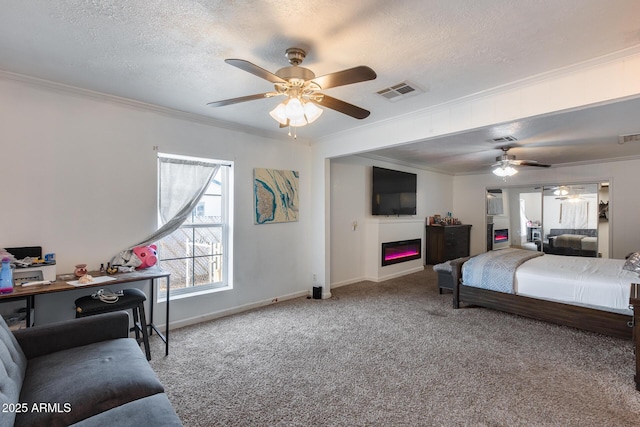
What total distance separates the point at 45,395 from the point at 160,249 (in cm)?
226

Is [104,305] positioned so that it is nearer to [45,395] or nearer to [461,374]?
[45,395]

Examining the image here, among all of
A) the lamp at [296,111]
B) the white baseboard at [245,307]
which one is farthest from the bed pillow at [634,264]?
the lamp at [296,111]

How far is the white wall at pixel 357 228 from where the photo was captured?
5.41 meters

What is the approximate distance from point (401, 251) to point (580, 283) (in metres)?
3.34

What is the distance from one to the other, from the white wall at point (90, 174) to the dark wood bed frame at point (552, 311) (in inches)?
121

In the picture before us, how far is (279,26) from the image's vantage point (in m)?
1.88

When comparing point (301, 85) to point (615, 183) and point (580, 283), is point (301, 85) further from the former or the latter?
point (615, 183)

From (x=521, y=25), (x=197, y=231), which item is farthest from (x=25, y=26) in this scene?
(x=521, y=25)

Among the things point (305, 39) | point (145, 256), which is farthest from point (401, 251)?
point (305, 39)

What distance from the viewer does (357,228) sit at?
5797mm

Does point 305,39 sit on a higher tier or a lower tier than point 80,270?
higher

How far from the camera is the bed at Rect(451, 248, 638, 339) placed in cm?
312

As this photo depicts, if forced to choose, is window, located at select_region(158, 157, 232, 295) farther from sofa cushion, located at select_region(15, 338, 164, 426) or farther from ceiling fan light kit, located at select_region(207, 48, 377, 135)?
ceiling fan light kit, located at select_region(207, 48, 377, 135)

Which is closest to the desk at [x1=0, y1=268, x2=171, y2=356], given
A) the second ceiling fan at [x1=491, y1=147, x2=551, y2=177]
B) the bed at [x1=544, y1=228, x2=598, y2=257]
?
the second ceiling fan at [x1=491, y1=147, x2=551, y2=177]
